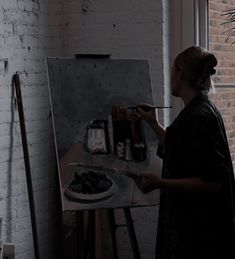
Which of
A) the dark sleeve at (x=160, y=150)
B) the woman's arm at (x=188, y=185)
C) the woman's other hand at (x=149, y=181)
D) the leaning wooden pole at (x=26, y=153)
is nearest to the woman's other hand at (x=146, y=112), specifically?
the dark sleeve at (x=160, y=150)

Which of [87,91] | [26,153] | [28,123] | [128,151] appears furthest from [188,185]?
[28,123]

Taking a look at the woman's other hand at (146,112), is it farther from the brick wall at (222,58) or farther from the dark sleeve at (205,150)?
the brick wall at (222,58)

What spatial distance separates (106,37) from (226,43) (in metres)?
0.72

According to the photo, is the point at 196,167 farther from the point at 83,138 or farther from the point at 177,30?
the point at 177,30

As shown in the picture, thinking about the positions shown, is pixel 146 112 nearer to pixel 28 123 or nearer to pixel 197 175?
pixel 197 175

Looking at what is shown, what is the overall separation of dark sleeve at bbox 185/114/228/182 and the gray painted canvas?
569 millimetres

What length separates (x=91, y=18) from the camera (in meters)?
3.35

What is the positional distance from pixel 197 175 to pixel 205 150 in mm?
109

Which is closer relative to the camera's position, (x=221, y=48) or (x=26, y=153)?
(x=26, y=153)

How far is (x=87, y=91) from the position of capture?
2818 millimetres

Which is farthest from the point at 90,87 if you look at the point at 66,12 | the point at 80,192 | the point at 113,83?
the point at 66,12

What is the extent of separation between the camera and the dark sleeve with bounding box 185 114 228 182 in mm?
A: 2223

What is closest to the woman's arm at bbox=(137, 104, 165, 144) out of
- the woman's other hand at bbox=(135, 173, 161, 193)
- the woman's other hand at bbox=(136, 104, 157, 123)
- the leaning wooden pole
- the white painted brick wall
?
the woman's other hand at bbox=(136, 104, 157, 123)

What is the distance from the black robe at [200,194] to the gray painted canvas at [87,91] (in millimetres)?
477
